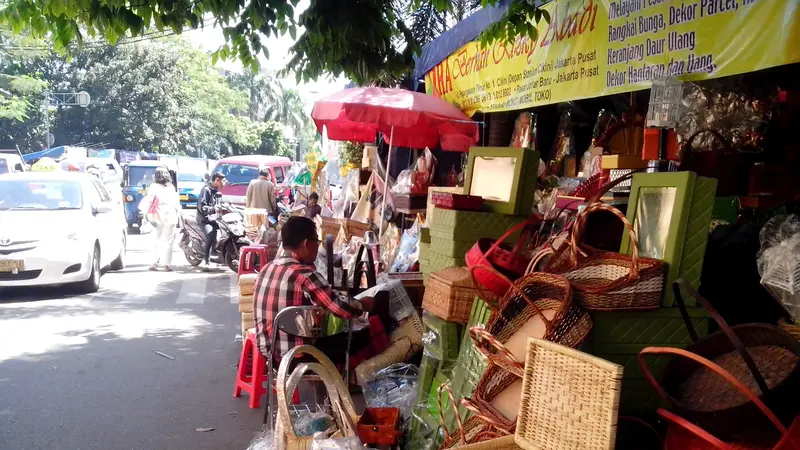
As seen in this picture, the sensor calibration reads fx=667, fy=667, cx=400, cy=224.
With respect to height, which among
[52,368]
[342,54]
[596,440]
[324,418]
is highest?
[342,54]

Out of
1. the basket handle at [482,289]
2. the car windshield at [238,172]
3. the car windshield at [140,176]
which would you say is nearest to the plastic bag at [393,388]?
the basket handle at [482,289]

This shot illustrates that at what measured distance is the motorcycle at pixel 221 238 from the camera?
11172 mm

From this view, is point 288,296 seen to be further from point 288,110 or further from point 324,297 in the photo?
point 288,110

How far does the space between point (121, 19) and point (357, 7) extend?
1525 mm

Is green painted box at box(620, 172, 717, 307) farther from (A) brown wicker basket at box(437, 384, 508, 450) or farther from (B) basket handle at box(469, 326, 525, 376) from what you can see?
(A) brown wicker basket at box(437, 384, 508, 450)

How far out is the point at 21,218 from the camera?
8500 millimetres

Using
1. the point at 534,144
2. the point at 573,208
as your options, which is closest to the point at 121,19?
the point at 573,208

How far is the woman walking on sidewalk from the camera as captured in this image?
11.2 metres

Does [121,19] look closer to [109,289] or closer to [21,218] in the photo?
[21,218]

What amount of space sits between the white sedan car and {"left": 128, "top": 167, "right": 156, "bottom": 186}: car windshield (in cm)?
1145

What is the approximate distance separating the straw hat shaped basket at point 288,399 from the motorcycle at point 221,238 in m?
7.96

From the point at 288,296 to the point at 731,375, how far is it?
287cm

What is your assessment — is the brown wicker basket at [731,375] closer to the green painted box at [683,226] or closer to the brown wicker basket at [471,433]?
the green painted box at [683,226]

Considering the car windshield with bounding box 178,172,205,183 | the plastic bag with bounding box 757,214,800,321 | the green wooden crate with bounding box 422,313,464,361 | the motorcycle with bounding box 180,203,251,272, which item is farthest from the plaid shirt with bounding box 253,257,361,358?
the car windshield with bounding box 178,172,205,183
